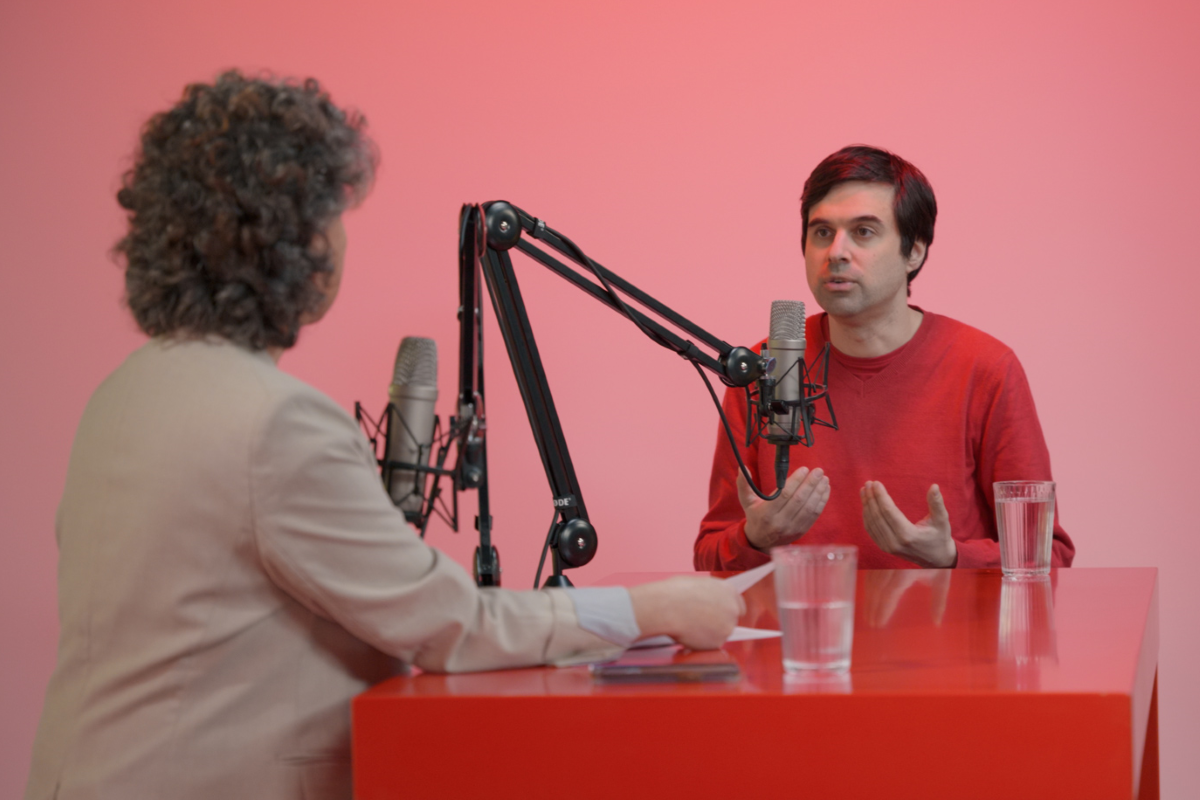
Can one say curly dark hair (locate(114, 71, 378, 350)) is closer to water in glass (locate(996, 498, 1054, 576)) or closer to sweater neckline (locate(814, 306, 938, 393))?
water in glass (locate(996, 498, 1054, 576))

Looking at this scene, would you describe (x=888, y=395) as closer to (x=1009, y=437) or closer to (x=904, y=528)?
(x=1009, y=437)

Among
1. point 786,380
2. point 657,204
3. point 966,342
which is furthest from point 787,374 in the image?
point 657,204

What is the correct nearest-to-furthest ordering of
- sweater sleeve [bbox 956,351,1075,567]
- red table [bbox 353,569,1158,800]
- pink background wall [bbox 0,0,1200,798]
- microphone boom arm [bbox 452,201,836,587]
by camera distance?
red table [bbox 353,569,1158,800]
microphone boom arm [bbox 452,201,836,587]
sweater sleeve [bbox 956,351,1075,567]
pink background wall [bbox 0,0,1200,798]

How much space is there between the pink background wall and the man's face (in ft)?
2.34

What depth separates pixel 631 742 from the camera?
98 centimetres

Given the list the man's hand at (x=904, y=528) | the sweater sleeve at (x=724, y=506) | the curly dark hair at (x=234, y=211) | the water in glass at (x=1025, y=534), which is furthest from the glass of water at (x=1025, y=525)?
the curly dark hair at (x=234, y=211)

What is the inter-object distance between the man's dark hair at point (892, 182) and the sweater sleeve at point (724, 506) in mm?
364

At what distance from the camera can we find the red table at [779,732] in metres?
0.92

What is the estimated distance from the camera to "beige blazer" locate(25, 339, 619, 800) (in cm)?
104

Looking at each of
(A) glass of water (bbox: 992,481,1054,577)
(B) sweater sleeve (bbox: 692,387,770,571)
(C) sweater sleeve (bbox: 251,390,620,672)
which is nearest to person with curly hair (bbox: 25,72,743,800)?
(C) sweater sleeve (bbox: 251,390,620,672)

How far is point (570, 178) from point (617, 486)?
0.78 meters

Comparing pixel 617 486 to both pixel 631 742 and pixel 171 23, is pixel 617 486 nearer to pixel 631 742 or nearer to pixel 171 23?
pixel 171 23

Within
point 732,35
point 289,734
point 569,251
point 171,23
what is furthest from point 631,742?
point 171,23

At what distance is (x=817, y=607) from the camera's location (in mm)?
1031
